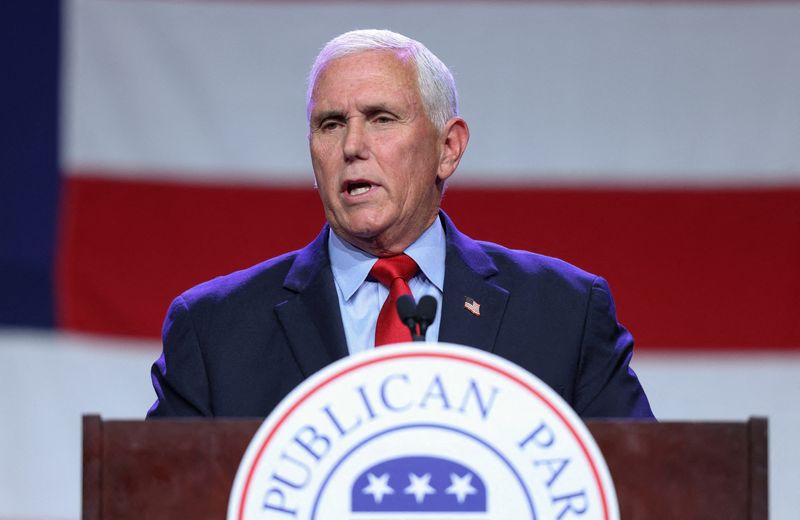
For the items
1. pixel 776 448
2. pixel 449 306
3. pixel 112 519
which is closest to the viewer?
pixel 112 519

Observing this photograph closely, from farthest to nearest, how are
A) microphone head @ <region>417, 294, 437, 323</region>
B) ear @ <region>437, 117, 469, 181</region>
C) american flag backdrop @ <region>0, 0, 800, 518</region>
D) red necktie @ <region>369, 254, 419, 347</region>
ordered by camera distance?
1. american flag backdrop @ <region>0, 0, 800, 518</region>
2. ear @ <region>437, 117, 469, 181</region>
3. red necktie @ <region>369, 254, 419, 347</region>
4. microphone head @ <region>417, 294, 437, 323</region>

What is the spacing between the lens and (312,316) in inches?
66.3

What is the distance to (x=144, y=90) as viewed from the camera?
299 cm

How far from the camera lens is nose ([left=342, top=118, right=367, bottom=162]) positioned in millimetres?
1678

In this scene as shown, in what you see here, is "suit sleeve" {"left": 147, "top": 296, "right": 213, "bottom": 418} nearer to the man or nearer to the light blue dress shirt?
the man

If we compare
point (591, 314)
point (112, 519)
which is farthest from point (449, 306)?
point (112, 519)

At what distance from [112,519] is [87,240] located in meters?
1.95

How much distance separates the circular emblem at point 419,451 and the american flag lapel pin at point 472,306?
61 cm

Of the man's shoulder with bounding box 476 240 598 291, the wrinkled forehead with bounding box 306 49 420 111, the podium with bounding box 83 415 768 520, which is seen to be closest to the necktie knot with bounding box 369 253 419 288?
the man's shoulder with bounding box 476 240 598 291

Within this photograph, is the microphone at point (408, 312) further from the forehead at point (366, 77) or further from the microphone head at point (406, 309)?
the forehead at point (366, 77)

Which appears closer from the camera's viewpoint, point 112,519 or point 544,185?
point 112,519

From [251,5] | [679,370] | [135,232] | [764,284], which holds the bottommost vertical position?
[679,370]

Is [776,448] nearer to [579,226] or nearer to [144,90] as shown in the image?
[579,226]

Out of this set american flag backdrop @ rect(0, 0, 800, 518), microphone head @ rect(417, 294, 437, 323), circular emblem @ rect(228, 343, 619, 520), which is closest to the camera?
circular emblem @ rect(228, 343, 619, 520)
